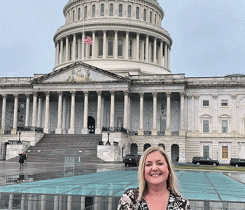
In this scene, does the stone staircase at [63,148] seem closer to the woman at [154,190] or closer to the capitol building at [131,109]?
the capitol building at [131,109]

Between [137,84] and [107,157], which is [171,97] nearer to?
[137,84]

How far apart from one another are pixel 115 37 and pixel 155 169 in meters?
78.4

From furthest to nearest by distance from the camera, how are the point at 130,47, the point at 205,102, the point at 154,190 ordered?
the point at 130,47 < the point at 205,102 < the point at 154,190

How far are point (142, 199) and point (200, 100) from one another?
6558 cm

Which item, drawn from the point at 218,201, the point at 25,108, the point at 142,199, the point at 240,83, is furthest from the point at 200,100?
the point at 142,199

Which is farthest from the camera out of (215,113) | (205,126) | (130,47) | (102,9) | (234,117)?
(102,9)

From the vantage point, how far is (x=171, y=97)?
70.7 meters

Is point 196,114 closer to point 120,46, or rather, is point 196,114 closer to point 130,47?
point 130,47

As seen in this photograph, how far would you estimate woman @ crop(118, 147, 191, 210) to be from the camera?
15.0 feet

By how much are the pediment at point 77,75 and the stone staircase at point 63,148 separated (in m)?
10.0

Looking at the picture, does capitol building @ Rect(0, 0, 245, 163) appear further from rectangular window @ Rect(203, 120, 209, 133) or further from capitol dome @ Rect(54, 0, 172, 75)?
capitol dome @ Rect(54, 0, 172, 75)

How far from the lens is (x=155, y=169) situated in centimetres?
463

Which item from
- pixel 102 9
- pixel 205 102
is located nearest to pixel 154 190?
pixel 205 102

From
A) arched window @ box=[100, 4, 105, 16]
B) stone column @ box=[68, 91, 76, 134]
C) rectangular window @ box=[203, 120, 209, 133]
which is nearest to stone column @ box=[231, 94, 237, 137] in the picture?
rectangular window @ box=[203, 120, 209, 133]
